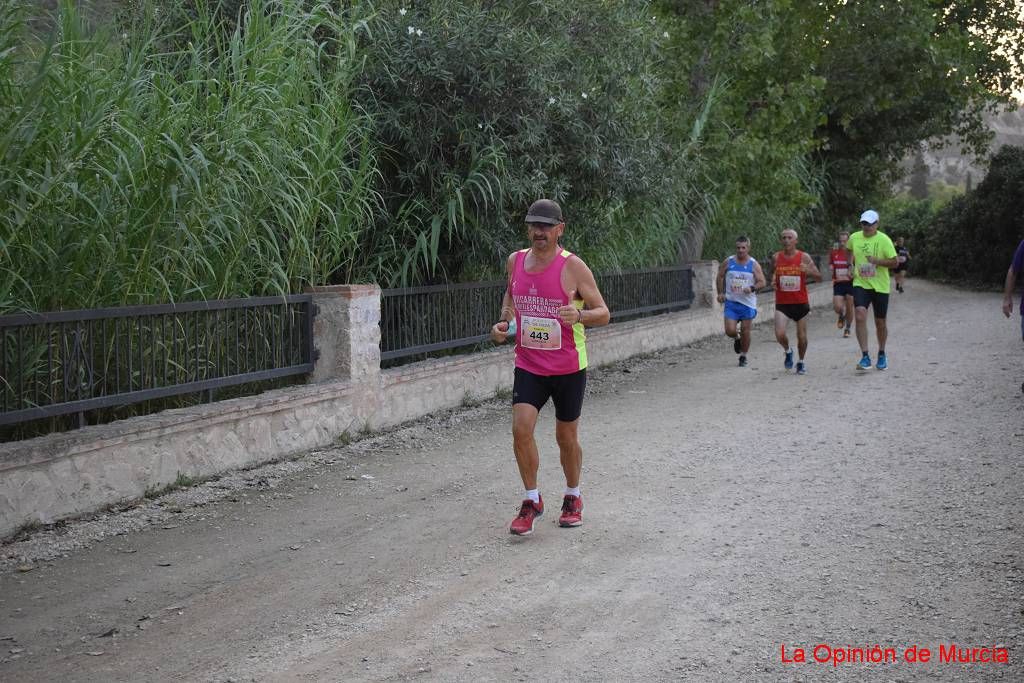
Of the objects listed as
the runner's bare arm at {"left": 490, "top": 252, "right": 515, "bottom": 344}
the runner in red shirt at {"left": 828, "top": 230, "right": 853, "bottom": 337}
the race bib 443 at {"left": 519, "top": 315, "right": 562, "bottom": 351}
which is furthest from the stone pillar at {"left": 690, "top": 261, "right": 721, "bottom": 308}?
the race bib 443 at {"left": 519, "top": 315, "right": 562, "bottom": 351}

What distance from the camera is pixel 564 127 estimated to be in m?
11.9

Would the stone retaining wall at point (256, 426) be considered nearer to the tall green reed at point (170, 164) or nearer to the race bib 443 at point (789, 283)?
the tall green reed at point (170, 164)

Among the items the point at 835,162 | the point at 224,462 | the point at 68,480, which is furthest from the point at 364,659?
the point at 835,162

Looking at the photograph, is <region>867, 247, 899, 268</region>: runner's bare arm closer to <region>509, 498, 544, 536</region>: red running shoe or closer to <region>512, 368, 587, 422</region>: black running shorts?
<region>512, 368, 587, 422</region>: black running shorts

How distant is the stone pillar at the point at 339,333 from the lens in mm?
9820

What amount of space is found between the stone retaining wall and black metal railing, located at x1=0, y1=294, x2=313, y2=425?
20cm

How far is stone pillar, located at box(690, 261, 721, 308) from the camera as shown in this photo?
20.3 meters

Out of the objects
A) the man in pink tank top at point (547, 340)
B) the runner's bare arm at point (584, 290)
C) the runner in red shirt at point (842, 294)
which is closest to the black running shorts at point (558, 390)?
the man in pink tank top at point (547, 340)

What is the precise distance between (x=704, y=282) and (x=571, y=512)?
1387 cm

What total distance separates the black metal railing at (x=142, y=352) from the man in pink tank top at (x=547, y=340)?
8.34 feet

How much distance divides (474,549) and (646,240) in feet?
38.7

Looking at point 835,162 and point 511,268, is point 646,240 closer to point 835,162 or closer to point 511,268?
point 511,268

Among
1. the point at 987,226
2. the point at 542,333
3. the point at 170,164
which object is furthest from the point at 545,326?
the point at 987,226

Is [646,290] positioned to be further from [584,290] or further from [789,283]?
[584,290]
